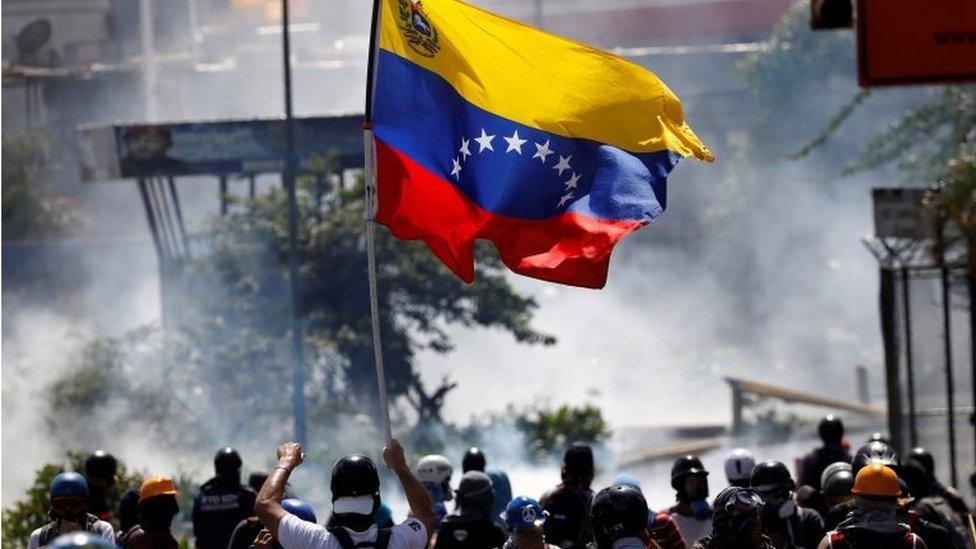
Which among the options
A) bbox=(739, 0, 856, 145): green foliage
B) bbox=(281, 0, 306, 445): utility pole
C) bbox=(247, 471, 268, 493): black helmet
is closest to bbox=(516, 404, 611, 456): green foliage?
bbox=(281, 0, 306, 445): utility pole

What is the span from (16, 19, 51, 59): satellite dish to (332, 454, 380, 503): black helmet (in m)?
47.3

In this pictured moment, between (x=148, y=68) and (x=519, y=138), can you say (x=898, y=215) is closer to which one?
(x=519, y=138)

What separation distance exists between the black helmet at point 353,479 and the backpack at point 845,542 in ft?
4.98

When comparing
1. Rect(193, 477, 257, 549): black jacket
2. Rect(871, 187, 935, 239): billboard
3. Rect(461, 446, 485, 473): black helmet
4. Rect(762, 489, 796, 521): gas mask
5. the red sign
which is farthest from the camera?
Rect(871, 187, 935, 239): billboard

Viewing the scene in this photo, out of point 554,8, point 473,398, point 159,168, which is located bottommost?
point 473,398

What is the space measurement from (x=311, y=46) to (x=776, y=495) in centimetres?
5383

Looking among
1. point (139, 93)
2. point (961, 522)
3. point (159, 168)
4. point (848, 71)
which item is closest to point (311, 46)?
point (139, 93)

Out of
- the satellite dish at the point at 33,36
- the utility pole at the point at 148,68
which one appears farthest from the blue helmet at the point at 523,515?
the utility pole at the point at 148,68

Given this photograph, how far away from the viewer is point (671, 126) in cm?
771

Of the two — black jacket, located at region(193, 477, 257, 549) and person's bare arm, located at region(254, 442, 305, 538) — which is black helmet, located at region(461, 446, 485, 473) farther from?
person's bare arm, located at region(254, 442, 305, 538)

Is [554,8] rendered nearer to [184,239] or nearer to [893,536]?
[184,239]

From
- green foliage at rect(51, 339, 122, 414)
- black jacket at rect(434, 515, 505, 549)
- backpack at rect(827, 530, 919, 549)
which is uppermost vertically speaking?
black jacket at rect(434, 515, 505, 549)

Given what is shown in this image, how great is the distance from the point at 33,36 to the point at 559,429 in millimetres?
28826

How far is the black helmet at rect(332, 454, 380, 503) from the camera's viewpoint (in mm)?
5652
